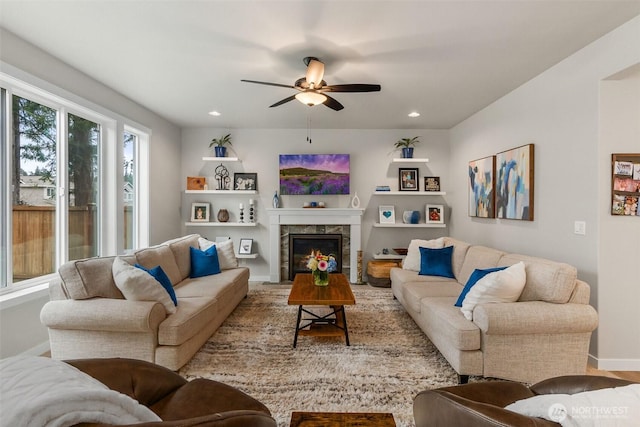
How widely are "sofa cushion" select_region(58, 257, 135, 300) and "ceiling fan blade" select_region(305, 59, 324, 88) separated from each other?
2.34m

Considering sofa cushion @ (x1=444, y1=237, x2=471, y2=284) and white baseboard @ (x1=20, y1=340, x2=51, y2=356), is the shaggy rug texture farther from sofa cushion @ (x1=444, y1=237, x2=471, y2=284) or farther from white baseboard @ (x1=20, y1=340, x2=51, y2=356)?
white baseboard @ (x1=20, y1=340, x2=51, y2=356)

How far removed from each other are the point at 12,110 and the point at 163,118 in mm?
2281

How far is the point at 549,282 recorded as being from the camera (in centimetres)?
228

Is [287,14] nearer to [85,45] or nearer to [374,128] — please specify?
[85,45]

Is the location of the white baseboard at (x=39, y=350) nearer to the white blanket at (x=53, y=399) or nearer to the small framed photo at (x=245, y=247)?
the white blanket at (x=53, y=399)

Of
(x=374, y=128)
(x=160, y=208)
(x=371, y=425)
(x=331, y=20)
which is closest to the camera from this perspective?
(x=371, y=425)

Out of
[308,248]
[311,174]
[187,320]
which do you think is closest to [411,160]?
[311,174]

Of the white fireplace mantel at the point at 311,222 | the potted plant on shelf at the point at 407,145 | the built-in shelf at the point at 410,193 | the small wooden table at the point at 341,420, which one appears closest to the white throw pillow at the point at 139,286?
the small wooden table at the point at 341,420

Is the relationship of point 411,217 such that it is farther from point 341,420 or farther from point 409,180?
point 341,420

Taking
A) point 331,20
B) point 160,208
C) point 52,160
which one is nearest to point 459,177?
point 331,20

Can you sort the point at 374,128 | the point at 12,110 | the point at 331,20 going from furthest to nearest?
1. the point at 374,128
2. the point at 12,110
3. the point at 331,20

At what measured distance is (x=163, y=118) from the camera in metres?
4.79

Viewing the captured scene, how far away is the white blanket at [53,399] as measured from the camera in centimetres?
68

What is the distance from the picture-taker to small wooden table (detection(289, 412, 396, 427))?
3.76 ft
